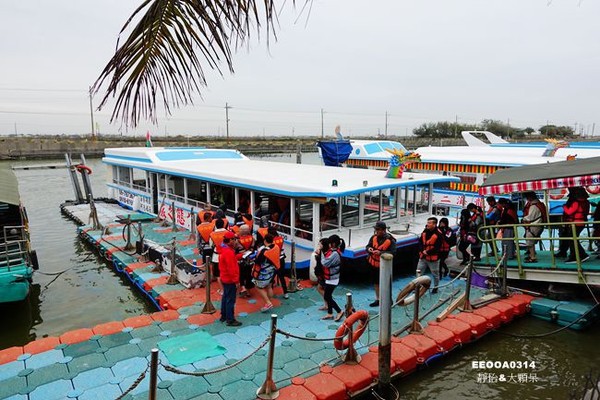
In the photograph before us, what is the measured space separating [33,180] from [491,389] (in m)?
38.3

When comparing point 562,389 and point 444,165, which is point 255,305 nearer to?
point 562,389

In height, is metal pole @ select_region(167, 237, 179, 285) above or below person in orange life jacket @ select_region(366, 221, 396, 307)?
below

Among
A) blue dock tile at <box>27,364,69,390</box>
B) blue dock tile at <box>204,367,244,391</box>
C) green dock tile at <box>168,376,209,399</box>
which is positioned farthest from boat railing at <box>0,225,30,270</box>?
blue dock tile at <box>204,367,244,391</box>

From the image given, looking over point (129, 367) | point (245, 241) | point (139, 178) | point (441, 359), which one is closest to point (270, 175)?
point (245, 241)

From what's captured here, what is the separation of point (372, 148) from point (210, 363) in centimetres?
1756

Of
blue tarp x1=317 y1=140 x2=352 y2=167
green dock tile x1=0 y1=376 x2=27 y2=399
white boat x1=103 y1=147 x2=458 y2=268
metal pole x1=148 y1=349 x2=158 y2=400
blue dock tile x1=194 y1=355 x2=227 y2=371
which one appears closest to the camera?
metal pole x1=148 y1=349 x2=158 y2=400

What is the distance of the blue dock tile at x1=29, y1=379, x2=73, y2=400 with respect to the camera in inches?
197

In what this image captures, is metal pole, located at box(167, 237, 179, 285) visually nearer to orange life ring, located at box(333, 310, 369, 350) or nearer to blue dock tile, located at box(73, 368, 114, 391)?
blue dock tile, located at box(73, 368, 114, 391)

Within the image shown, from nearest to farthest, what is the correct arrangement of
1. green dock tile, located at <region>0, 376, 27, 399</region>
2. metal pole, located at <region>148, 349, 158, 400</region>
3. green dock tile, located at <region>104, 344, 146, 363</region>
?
metal pole, located at <region>148, 349, 158, 400</region>, green dock tile, located at <region>0, 376, 27, 399</region>, green dock tile, located at <region>104, 344, 146, 363</region>

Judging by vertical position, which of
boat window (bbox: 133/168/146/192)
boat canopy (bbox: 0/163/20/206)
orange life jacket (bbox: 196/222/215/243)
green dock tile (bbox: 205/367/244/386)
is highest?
boat canopy (bbox: 0/163/20/206)

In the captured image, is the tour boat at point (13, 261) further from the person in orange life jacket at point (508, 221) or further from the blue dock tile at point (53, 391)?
the person in orange life jacket at point (508, 221)

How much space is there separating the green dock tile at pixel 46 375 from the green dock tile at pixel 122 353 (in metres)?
0.55

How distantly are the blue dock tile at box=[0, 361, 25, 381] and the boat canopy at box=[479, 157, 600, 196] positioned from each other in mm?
8384

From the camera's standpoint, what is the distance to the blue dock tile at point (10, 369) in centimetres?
543
